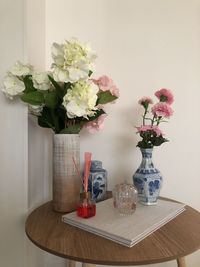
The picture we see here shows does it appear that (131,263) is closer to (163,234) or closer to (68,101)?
A: (163,234)

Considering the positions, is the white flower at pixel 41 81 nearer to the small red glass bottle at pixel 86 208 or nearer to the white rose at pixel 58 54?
the white rose at pixel 58 54

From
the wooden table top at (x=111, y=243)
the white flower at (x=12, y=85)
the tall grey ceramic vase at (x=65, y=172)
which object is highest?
the white flower at (x=12, y=85)

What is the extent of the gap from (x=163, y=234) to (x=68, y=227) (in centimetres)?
29

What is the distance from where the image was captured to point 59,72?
29.4 inches

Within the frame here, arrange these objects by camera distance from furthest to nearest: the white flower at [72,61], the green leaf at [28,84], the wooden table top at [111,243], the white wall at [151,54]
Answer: the white wall at [151,54] → the green leaf at [28,84] → the white flower at [72,61] → the wooden table top at [111,243]

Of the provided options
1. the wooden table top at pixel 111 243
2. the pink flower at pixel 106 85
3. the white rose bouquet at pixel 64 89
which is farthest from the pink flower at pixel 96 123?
the wooden table top at pixel 111 243

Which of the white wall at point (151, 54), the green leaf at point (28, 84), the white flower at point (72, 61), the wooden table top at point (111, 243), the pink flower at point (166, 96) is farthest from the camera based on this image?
the white wall at point (151, 54)

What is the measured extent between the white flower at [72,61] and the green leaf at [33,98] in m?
0.11

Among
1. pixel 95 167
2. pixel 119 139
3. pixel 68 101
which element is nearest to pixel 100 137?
pixel 119 139

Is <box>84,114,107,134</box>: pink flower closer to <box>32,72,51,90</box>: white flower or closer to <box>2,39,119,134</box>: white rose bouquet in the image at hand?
<box>2,39,119,134</box>: white rose bouquet

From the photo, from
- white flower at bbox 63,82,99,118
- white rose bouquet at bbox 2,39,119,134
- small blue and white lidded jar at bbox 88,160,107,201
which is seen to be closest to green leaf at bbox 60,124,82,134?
white rose bouquet at bbox 2,39,119,134

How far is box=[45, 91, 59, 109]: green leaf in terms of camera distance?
81cm

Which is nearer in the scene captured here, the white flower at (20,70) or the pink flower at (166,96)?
the white flower at (20,70)

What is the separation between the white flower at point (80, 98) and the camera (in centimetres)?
73
